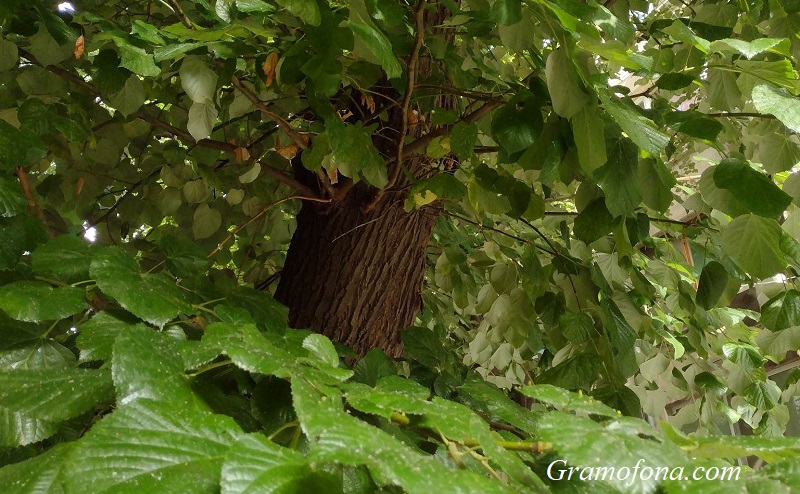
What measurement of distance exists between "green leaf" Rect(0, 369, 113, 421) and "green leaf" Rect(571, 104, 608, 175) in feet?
1.75

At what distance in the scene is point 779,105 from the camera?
60 cm

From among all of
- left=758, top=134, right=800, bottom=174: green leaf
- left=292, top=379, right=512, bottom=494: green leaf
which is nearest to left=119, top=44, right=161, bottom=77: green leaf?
left=292, top=379, right=512, bottom=494: green leaf

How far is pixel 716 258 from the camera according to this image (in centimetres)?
112

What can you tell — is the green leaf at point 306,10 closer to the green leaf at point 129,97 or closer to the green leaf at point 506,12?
the green leaf at point 506,12

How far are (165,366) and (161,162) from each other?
1131 mm

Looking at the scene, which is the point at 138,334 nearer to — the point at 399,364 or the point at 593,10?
the point at 593,10

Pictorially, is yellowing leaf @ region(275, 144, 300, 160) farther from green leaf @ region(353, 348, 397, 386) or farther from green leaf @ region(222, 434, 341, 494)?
green leaf @ region(222, 434, 341, 494)

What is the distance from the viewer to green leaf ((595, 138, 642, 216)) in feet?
2.52

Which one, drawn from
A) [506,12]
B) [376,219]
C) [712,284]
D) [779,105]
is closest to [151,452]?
[506,12]

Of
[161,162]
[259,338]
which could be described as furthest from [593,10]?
[161,162]

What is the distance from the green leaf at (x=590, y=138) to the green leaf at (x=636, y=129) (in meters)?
0.03

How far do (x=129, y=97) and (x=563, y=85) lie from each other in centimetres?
69

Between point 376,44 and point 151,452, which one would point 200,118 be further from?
point 151,452

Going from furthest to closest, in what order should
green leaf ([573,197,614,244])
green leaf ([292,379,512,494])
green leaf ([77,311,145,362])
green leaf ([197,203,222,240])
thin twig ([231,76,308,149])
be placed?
green leaf ([197,203,222,240]) < thin twig ([231,76,308,149]) < green leaf ([573,197,614,244]) < green leaf ([77,311,145,362]) < green leaf ([292,379,512,494])
